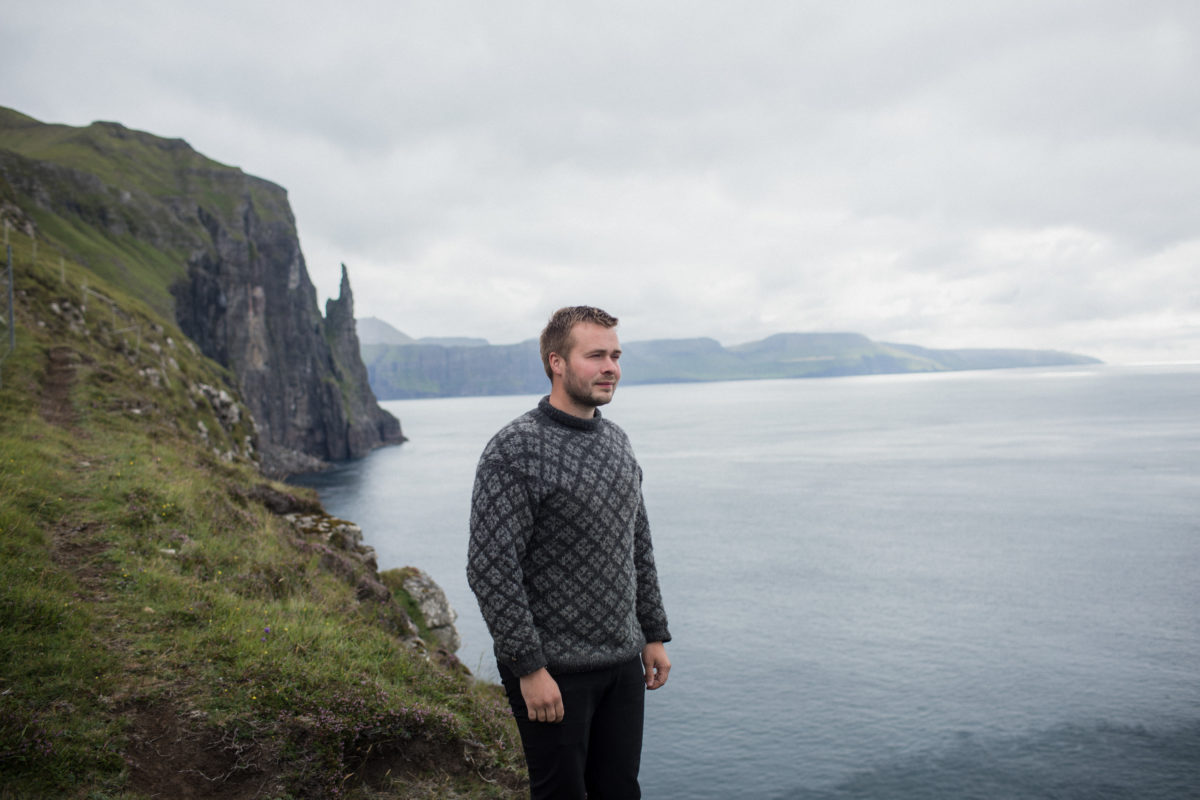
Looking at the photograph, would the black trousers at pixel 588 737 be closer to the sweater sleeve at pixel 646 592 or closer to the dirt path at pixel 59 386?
the sweater sleeve at pixel 646 592

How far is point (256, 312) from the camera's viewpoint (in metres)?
137

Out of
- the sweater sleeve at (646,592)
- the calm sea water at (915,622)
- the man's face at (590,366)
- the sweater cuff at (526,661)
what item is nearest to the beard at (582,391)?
the man's face at (590,366)

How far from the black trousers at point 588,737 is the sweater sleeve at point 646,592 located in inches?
20.2

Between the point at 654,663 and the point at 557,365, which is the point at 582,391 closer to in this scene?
the point at 557,365

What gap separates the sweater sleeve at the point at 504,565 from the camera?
4.00m

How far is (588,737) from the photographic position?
4340 millimetres

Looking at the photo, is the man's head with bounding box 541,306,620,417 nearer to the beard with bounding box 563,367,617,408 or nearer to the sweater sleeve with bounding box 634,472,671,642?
the beard with bounding box 563,367,617,408

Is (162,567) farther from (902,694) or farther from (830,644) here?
(830,644)

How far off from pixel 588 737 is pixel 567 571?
3.34ft

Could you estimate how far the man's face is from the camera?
438 centimetres

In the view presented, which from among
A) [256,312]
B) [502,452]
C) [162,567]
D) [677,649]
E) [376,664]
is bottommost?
[677,649]

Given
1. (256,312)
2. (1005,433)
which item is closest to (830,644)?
(1005,433)

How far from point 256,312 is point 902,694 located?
443ft

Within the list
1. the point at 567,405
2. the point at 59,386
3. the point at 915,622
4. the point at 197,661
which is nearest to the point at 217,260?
the point at 59,386
